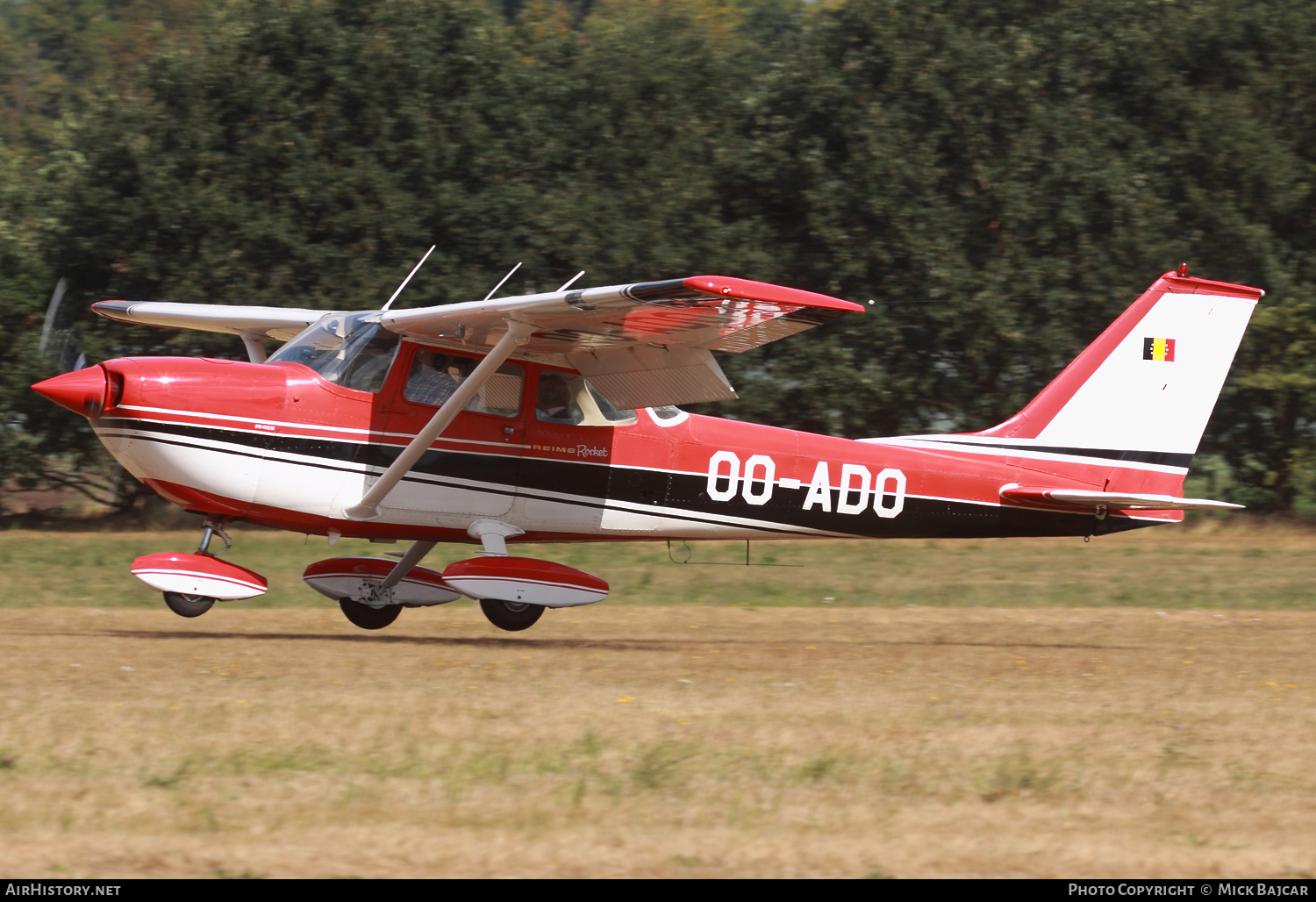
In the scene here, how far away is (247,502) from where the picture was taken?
10.0 m

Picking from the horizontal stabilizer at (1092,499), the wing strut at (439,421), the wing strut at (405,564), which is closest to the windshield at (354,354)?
the wing strut at (439,421)

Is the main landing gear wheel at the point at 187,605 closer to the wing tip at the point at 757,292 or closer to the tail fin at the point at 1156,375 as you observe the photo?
the wing tip at the point at 757,292

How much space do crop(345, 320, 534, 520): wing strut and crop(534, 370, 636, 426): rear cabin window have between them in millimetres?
605

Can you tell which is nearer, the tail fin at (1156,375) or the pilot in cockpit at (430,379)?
the pilot in cockpit at (430,379)

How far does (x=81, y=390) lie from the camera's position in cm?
928

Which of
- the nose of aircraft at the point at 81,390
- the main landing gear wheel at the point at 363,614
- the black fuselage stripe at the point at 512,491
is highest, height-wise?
the nose of aircraft at the point at 81,390

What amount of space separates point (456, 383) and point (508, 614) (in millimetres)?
1892

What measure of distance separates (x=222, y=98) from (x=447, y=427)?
41.8 ft

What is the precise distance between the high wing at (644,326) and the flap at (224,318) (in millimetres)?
1987

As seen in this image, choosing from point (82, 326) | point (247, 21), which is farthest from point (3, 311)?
point (247, 21)

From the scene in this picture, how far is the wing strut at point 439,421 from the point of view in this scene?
9.67 metres

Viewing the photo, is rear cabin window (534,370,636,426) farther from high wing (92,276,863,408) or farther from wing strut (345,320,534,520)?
wing strut (345,320,534,520)

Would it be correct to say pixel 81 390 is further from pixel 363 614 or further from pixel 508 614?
pixel 508 614

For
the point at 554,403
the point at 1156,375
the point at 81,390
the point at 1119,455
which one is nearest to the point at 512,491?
the point at 554,403
